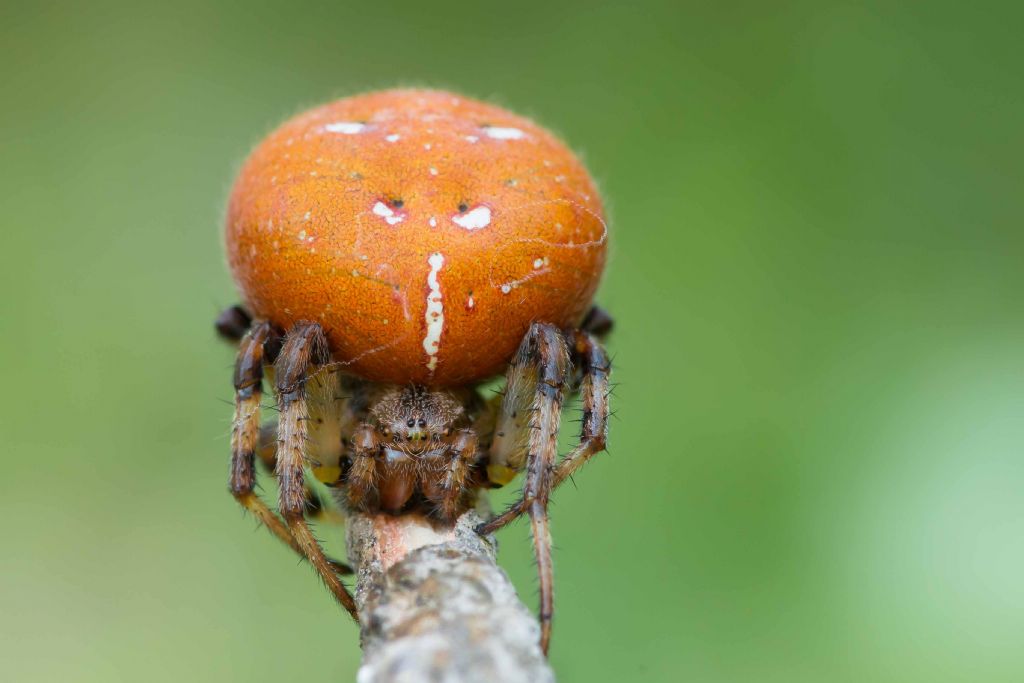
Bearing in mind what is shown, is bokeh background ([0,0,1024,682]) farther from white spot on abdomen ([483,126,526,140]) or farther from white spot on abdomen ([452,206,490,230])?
white spot on abdomen ([452,206,490,230])

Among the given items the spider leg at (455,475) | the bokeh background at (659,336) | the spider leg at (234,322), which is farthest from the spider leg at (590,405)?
the bokeh background at (659,336)

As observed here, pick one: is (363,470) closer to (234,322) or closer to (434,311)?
(434,311)


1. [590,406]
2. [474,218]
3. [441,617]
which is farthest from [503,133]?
[441,617]

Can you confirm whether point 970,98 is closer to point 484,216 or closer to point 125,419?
point 484,216

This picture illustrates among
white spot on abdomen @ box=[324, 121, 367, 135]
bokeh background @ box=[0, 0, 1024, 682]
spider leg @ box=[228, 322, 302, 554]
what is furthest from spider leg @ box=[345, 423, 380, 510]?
bokeh background @ box=[0, 0, 1024, 682]

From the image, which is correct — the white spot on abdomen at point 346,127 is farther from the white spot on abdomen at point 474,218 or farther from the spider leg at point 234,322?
the spider leg at point 234,322

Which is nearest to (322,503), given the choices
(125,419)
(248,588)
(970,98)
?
(248,588)
